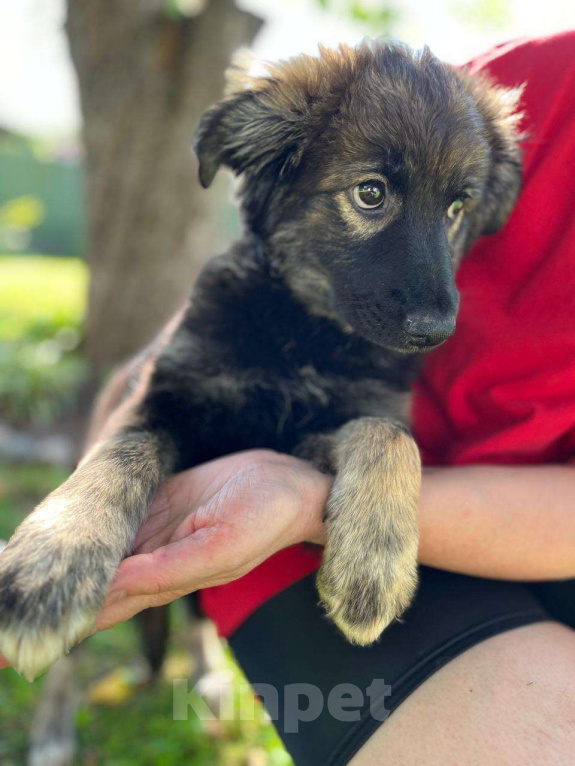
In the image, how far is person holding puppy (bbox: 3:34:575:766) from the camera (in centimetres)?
139

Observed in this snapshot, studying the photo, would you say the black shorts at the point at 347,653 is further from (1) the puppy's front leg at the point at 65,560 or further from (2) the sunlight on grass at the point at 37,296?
(2) the sunlight on grass at the point at 37,296

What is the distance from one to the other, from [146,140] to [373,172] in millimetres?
3567

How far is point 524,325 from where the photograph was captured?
1802 mm

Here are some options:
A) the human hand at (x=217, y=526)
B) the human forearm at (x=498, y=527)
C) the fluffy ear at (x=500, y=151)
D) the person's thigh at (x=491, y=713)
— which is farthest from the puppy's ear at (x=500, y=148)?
the person's thigh at (x=491, y=713)

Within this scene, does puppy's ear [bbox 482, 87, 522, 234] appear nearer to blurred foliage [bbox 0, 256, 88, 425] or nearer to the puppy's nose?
the puppy's nose

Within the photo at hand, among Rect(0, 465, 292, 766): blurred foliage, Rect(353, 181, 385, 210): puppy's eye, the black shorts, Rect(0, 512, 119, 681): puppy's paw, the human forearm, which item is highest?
Rect(353, 181, 385, 210): puppy's eye

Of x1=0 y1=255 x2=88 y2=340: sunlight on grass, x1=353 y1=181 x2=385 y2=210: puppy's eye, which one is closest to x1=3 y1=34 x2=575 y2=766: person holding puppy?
x1=353 y1=181 x2=385 y2=210: puppy's eye

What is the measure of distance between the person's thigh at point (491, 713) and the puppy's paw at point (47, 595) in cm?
73

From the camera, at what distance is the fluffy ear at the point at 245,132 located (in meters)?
1.90

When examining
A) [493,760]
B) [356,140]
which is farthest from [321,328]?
[493,760]

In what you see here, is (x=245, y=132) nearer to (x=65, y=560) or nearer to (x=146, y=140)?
(x=65, y=560)

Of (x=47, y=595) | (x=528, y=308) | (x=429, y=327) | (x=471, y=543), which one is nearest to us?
(x=47, y=595)

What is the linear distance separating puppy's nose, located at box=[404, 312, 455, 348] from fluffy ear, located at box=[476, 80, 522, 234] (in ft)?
1.88

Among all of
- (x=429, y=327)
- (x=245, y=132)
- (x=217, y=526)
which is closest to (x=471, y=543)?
(x=429, y=327)
